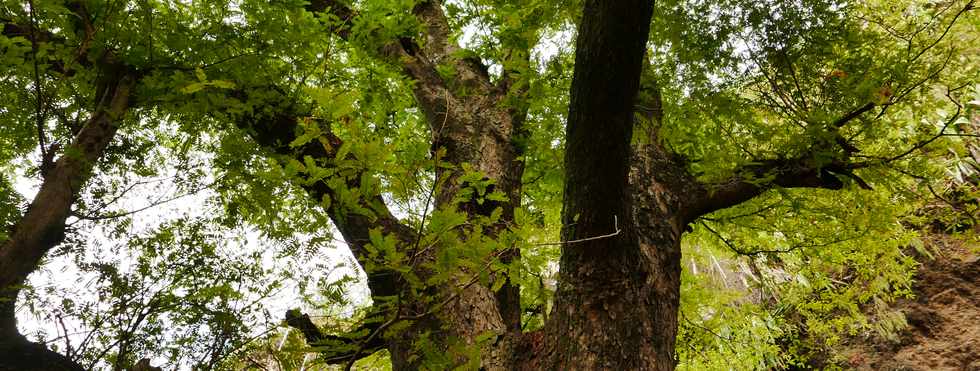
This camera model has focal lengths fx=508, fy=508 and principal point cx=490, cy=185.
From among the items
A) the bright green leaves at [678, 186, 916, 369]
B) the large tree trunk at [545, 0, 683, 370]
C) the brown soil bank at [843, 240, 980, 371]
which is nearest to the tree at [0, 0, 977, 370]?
the large tree trunk at [545, 0, 683, 370]

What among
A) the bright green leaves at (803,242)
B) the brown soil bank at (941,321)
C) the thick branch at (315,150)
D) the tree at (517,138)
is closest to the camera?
the tree at (517,138)

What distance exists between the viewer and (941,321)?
847cm

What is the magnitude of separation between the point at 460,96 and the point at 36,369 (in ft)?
10.2

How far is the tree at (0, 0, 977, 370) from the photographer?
75.3 inches

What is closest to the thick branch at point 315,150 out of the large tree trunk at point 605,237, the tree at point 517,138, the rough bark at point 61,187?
the tree at point 517,138

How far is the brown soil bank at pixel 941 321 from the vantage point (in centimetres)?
808

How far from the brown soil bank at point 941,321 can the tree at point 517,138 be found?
290 inches

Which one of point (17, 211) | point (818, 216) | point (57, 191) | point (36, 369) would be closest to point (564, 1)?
point (818, 216)

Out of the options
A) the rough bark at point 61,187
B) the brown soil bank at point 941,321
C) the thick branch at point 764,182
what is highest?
the brown soil bank at point 941,321

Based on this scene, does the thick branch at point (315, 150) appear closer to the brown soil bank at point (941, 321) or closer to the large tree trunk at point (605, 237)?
the large tree trunk at point (605, 237)

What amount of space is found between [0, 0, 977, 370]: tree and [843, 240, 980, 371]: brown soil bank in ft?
24.2

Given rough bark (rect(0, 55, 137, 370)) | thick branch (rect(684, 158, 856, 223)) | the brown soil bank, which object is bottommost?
rough bark (rect(0, 55, 137, 370))

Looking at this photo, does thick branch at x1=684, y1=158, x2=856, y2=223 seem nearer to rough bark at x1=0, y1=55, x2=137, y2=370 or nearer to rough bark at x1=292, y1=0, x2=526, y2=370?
rough bark at x1=292, y1=0, x2=526, y2=370

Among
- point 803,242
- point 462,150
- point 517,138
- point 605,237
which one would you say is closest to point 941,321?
point 803,242
